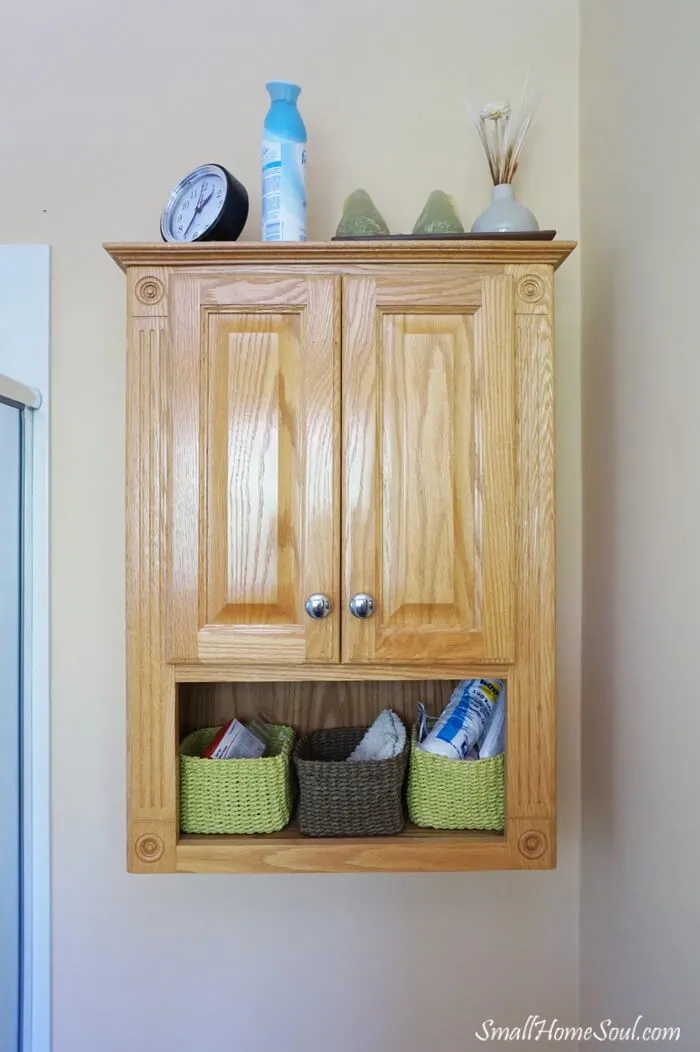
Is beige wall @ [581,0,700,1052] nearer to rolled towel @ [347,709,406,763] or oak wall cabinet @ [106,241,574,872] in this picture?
oak wall cabinet @ [106,241,574,872]

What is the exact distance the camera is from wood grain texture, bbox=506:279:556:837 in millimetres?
847

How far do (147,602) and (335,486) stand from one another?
0.26 meters

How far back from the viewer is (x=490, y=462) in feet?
2.77

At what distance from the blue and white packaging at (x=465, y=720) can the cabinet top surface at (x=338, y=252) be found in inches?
21.1

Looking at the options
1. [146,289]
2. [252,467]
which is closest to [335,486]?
[252,467]

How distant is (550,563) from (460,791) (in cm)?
30

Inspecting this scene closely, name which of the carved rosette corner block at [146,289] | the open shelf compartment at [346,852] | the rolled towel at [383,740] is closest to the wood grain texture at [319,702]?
the rolled towel at [383,740]

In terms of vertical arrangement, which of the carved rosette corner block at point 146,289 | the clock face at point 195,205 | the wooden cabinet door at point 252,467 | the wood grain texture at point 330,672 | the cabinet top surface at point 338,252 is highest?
the clock face at point 195,205

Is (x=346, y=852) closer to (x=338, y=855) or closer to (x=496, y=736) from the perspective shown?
(x=338, y=855)

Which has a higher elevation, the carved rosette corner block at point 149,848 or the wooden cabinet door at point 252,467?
the wooden cabinet door at point 252,467

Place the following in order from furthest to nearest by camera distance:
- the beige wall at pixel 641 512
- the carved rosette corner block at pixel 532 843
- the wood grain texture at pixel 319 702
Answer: the wood grain texture at pixel 319 702 < the carved rosette corner block at pixel 532 843 < the beige wall at pixel 641 512

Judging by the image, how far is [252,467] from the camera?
0.85 m

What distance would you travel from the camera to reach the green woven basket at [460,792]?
873 mm

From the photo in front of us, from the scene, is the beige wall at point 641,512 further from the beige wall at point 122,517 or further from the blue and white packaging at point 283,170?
the blue and white packaging at point 283,170
